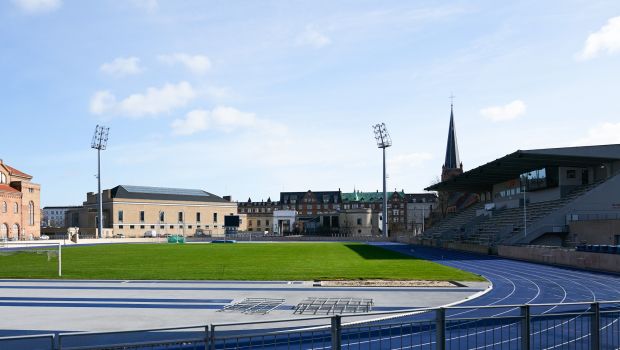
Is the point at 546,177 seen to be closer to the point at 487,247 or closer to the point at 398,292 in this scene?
the point at 487,247

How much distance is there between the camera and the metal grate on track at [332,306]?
55.0 feet

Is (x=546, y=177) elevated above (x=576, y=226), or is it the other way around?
(x=546, y=177)

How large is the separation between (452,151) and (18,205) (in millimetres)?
87394

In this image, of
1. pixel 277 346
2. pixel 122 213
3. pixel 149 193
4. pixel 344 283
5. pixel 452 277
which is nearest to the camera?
pixel 277 346

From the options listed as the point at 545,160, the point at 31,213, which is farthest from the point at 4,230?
the point at 545,160

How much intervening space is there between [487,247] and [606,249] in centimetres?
1580

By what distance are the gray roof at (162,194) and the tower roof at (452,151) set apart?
56.0m

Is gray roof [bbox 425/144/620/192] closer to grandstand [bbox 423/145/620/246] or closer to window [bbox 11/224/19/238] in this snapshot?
grandstand [bbox 423/145/620/246]

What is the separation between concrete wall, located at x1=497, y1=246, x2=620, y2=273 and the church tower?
3259 inches

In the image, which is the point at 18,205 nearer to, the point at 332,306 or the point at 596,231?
the point at 596,231

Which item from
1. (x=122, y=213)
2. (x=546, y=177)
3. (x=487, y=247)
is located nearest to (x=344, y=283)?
(x=487, y=247)

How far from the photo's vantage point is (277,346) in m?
11.3

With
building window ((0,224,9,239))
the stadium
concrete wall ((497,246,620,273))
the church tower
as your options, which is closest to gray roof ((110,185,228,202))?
building window ((0,224,9,239))

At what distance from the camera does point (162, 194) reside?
12912 cm
